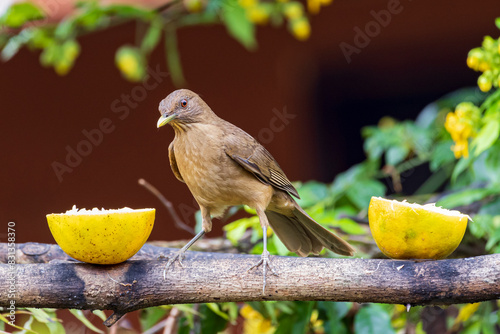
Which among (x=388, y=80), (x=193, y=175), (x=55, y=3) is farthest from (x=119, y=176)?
(x=193, y=175)

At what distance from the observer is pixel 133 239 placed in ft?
6.64

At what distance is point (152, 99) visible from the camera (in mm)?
6000

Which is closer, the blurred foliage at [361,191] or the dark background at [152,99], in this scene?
the blurred foliage at [361,191]

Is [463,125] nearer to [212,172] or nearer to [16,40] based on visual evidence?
[212,172]

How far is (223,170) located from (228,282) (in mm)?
633

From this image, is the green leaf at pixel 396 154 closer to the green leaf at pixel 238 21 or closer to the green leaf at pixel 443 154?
the green leaf at pixel 443 154

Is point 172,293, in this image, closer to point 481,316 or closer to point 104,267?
point 104,267

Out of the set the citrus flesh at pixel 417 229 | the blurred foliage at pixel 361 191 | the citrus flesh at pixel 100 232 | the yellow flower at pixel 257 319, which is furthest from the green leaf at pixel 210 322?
the citrus flesh at pixel 417 229

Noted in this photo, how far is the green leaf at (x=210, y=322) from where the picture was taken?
9.27 ft

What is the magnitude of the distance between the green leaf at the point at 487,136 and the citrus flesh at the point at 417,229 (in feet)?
1.50

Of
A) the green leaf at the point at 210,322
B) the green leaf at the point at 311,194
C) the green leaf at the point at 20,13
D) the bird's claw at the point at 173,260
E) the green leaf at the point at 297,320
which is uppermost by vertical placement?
the green leaf at the point at 20,13

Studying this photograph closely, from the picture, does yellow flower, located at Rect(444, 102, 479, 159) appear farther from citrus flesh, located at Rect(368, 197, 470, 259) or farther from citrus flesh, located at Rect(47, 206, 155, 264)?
citrus flesh, located at Rect(47, 206, 155, 264)

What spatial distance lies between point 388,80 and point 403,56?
1.56 feet

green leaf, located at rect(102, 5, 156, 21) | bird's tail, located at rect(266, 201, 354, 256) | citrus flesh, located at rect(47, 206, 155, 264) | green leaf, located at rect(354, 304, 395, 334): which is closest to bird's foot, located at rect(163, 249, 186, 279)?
citrus flesh, located at rect(47, 206, 155, 264)
